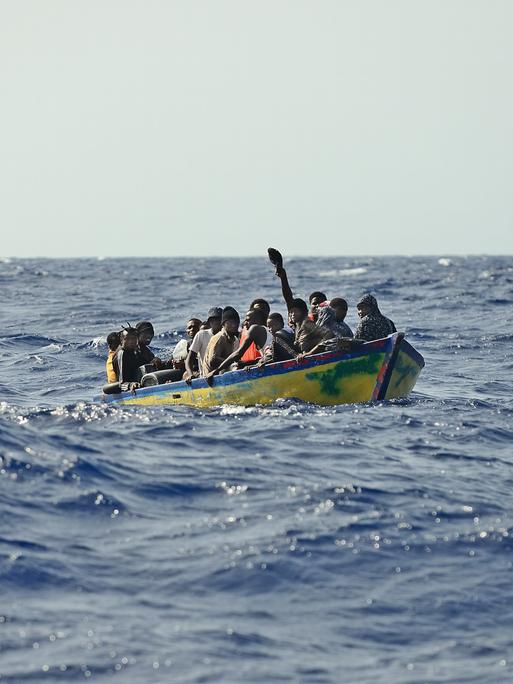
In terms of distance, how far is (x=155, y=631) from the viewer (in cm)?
819

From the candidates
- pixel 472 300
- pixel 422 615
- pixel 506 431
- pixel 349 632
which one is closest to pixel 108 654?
pixel 349 632

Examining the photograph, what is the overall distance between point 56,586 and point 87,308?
1447 inches

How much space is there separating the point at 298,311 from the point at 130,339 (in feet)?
11.3

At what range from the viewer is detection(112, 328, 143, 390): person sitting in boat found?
1920 cm

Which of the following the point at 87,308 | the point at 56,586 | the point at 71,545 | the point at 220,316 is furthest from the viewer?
the point at 87,308

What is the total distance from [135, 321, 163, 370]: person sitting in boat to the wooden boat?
5.38ft

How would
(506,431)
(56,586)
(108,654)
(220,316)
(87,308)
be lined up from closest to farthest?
(108,654) < (56,586) < (506,431) < (220,316) < (87,308)

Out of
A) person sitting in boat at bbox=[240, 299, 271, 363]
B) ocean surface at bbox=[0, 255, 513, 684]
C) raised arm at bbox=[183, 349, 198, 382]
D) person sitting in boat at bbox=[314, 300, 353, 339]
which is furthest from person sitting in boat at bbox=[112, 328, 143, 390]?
person sitting in boat at bbox=[314, 300, 353, 339]

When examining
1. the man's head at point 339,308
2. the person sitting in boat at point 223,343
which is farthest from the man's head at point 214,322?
the man's head at point 339,308

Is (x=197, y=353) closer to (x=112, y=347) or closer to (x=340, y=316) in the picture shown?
(x=112, y=347)

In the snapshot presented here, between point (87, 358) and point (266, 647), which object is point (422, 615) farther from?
point (87, 358)

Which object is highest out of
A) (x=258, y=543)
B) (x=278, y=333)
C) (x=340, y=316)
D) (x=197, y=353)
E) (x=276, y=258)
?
(x=276, y=258)

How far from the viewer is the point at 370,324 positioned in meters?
17.3

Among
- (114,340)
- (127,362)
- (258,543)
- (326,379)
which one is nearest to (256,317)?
(326,379)
